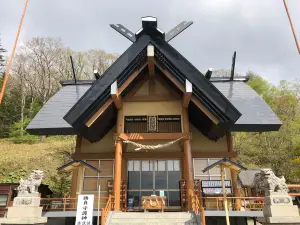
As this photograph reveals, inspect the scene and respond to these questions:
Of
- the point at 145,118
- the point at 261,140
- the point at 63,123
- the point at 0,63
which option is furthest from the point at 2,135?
the point at 261,140

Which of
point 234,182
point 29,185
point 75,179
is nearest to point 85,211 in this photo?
point 29,185

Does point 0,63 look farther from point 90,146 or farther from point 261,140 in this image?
point 261,140

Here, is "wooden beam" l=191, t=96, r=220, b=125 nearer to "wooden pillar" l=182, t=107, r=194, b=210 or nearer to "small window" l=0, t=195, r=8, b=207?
"wooden pillar" l=182, t=107, r=194, b=210

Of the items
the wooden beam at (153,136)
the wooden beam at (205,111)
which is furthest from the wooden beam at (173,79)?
the wooden beam at (153,136)

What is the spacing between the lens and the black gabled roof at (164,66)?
9.50m

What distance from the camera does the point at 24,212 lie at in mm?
7688

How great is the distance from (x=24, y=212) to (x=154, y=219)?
4.17 metres

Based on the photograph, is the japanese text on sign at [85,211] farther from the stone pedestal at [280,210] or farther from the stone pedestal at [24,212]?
the stone pedestal at [280,210]

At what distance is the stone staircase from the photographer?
305 inches

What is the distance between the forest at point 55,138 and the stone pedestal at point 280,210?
12.7m

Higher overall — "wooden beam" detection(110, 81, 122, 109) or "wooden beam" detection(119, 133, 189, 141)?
"wooden beam" detection(110, 81, 122, 109)

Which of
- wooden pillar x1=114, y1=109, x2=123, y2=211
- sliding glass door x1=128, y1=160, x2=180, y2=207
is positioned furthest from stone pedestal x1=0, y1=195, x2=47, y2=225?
sliding glass door x1=128, y1=160, x2=180, y2=207

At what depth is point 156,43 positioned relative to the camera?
33.2 feet

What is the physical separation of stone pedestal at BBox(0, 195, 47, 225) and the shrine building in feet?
6.21
